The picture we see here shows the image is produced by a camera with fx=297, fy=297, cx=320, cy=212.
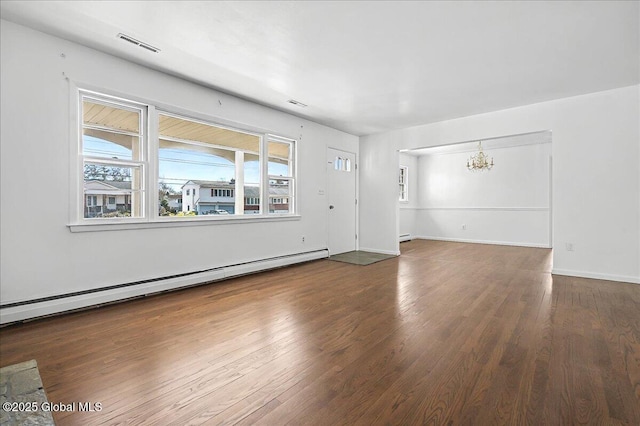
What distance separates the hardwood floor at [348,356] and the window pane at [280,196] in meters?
1.83

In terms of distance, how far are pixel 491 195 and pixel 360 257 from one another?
15.2 ft

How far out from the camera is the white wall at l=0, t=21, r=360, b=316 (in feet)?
8.66

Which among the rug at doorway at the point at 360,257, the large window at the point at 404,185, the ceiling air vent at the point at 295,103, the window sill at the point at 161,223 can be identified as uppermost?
the ceiling air vent at the point at 295,103

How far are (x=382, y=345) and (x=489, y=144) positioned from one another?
7.26 metres

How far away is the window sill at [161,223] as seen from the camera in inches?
120

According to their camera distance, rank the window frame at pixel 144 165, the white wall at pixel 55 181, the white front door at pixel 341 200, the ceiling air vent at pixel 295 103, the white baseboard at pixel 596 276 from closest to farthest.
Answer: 1. the white wall at pixel 55 181
2. the window frame at pixel 144 165
3. the white baseboard at pixel 596 276
4. the ceiling air vent at pixel 295 103
5. the white front door at pixel 341 200

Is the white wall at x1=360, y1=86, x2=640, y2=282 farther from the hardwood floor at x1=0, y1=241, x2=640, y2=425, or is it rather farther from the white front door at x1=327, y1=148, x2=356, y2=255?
the white front door at x1=327, y1=148, x2=356, y2=255

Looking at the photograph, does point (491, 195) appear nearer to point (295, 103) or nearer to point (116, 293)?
point (295, 103)

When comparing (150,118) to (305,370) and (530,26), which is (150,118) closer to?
(305,370)

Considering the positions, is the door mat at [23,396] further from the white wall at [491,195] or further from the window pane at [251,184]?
the white wall at [491,195]

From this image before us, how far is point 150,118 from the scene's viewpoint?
11.6 ft

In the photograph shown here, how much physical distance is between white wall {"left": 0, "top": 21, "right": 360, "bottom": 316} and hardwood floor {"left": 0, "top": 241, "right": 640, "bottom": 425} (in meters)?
0.39

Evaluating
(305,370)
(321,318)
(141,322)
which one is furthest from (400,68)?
(141,322)

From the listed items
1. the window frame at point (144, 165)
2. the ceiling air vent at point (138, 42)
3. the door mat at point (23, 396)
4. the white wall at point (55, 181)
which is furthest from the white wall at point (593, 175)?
the door mat at point (23, 396)
